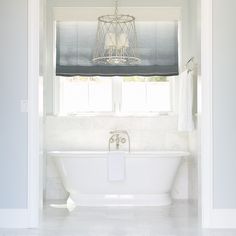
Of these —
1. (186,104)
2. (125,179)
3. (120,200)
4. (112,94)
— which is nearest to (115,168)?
(125,179)

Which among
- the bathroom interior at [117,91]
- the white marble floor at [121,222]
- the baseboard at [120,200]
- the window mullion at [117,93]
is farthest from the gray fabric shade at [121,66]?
the white marble floor at [121,222]

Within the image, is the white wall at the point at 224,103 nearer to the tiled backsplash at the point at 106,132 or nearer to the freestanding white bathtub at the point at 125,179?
the freestanding white bathtub at the point at 125,179

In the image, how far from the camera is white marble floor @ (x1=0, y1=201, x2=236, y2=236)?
3670 millimetres

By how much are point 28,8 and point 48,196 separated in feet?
8.63

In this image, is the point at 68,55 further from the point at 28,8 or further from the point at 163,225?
the point at 163,225

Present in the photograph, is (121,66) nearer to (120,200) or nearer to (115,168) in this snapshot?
(115,168)

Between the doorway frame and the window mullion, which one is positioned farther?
the window mullion

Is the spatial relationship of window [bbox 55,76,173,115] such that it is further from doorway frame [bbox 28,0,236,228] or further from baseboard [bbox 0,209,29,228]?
baseboard [bbox 0,209,29,228]

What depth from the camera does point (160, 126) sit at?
5637 mm

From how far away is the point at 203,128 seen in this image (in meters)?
3.86

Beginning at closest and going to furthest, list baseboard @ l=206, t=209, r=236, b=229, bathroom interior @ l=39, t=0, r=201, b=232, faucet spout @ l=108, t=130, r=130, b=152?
baseboard @ l=206, t=209, r=236, b=229
bathroom interior @ l=39, t=0, r=201, b=232
faucet spout @ l=108, t=130, r=130, b=152

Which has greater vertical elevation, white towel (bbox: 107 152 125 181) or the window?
the window

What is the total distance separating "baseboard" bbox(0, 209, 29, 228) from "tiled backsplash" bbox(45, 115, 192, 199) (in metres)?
1.82

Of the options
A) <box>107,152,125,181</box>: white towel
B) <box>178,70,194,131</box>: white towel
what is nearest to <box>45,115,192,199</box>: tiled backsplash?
<box>178,70,194,131</box>: white towel
